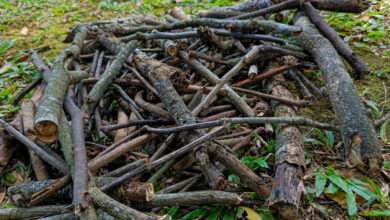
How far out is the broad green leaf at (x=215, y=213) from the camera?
2.20m

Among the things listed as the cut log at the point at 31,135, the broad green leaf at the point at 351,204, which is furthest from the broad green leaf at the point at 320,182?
the cut log at the point at 31,135

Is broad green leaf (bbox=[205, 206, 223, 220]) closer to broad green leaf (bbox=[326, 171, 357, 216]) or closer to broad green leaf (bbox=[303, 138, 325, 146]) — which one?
broad green leaf (bbox=[326, 171, 357, 216])

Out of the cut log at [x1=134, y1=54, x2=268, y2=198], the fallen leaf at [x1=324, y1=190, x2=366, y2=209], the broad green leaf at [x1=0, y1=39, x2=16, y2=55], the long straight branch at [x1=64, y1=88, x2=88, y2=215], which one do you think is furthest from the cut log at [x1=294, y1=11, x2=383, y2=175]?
the broad green leaf at [x1=0, y1=39, x2=16, y2=55]

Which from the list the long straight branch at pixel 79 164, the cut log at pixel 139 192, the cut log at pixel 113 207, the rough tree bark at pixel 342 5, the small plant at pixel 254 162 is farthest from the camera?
the rough tree bark at pixel 342 5

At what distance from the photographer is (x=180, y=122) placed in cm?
257

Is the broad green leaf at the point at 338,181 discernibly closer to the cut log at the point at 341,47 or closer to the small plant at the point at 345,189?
the small plant at the point at 345,189

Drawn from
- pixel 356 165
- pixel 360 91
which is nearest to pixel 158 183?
pixel 356 165

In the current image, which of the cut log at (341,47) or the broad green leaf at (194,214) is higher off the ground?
the cut log at (341,47)

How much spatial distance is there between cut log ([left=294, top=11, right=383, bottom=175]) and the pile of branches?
1 centimetres

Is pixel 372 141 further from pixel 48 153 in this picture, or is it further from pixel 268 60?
pixel 48 153

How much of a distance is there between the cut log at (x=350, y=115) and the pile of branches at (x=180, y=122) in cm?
1

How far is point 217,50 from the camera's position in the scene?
4.09 meters

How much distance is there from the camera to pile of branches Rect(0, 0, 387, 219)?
7.02 feet

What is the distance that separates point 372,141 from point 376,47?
8.73 ft
